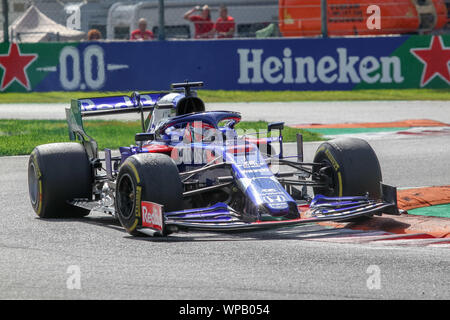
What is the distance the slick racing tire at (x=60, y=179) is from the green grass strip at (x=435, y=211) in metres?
2.90

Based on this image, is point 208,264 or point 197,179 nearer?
point 208,264

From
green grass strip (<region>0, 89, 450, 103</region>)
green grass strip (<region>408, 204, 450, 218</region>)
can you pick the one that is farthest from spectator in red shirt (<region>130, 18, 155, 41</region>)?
green grass strip (<region>408, 204, 450, 218</region>)

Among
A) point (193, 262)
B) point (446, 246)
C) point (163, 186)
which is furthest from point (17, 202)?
point (446, 246)

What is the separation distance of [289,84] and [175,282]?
14.8 m

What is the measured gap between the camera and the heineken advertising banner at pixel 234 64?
19344mm

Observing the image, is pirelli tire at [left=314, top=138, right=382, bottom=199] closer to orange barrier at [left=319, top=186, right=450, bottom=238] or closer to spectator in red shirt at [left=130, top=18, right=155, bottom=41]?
orange barrier at [left=319, top=186, right=450, bottom=238]

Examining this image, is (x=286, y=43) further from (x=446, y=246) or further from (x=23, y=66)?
(x=446, y=246)

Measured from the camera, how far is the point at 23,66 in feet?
67.1

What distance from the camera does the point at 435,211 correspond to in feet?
26.2

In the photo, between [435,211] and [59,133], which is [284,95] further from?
[435,211]

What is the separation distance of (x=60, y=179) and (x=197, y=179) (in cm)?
130

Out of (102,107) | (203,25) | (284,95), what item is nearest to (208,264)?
(102,107)

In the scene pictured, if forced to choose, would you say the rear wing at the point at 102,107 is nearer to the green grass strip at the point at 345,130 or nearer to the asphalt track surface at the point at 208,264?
the asphalt track surface at the point at 208,264

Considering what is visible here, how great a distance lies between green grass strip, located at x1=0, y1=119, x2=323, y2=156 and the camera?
13445mm
